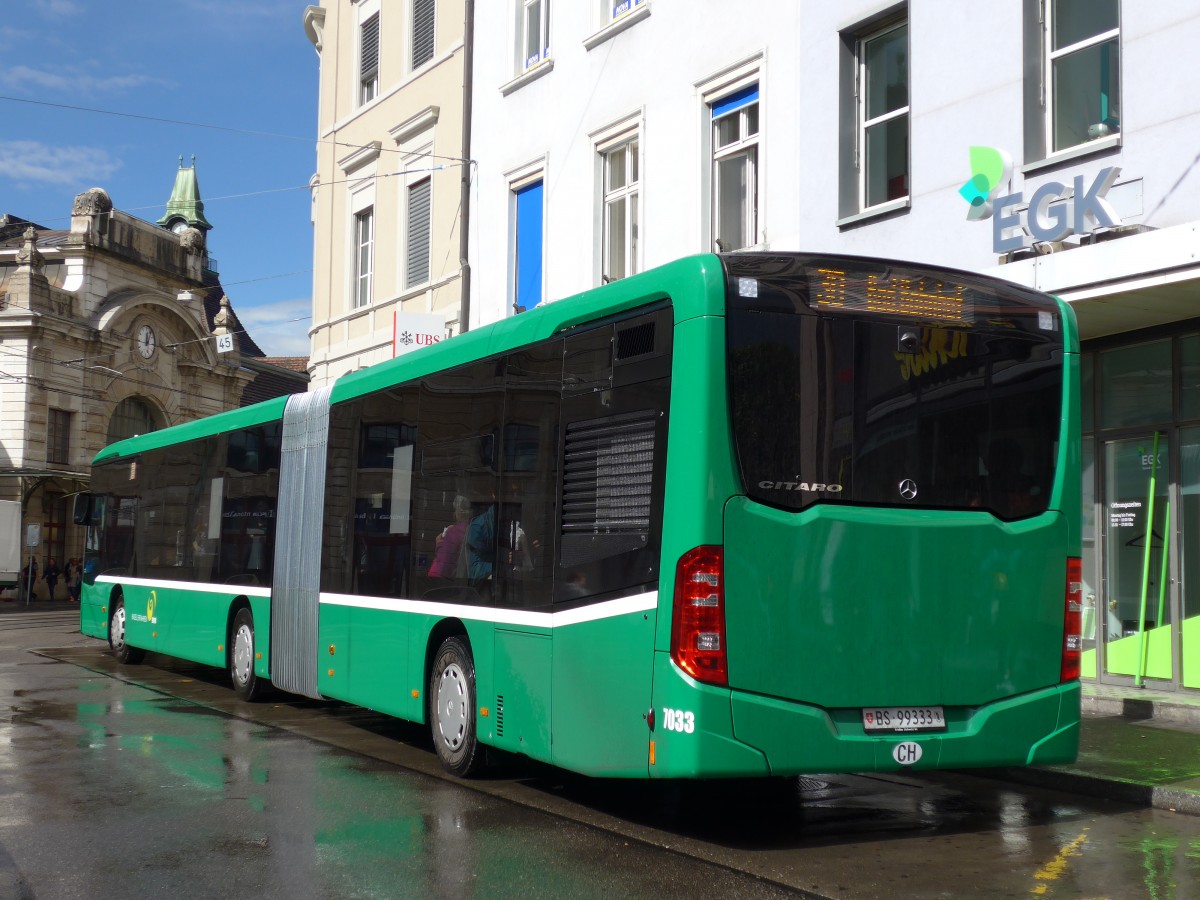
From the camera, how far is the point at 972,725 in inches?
299

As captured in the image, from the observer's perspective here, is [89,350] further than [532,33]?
Yes

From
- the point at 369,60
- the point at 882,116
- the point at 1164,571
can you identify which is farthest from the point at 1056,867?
the point at 369,60

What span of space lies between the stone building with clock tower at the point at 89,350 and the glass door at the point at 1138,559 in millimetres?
43165

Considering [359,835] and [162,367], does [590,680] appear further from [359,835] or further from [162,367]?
[162,367]

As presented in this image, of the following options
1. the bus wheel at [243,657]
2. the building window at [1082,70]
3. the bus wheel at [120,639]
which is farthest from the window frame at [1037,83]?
the bus wheel at [120,639]

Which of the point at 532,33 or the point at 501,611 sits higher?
the point at 532,33

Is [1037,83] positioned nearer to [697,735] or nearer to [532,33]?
[697,735]

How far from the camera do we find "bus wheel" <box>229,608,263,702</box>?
48.3ft

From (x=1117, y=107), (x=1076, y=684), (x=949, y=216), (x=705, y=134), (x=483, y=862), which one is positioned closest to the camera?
(x=483, y=862)

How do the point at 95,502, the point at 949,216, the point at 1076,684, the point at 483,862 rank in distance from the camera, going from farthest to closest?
the point at 95,502 → the point at 949,216 → the point at 1076,684 → the point at 483,862

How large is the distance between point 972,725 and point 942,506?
1.14 m

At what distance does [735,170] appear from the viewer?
17.2 m

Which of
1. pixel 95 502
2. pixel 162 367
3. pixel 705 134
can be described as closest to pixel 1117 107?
pixel 705 134

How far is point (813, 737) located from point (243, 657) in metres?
Answer: 9.09
